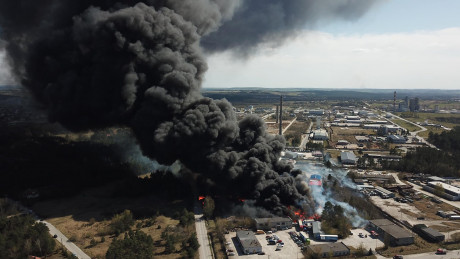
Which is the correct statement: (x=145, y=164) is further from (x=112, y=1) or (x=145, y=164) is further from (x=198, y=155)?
(x=112, y=1)

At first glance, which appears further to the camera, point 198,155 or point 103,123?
point 103,123

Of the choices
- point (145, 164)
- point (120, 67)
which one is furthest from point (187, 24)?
point (145, 164)

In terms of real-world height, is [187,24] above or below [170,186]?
above

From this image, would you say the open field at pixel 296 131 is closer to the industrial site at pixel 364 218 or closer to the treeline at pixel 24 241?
the industrial site at pixel 364 218

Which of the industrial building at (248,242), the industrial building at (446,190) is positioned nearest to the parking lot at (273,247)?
the industrial building at (248,242)

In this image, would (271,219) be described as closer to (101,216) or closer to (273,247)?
(273,247)

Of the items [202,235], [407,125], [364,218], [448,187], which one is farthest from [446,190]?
[407,125]

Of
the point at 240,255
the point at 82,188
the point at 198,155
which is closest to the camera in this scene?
the point at 240,255

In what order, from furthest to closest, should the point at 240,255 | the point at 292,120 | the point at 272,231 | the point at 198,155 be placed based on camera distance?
the point at 292,120 < the point at 198,155 < the point at 272,231 < the point at 240,255
